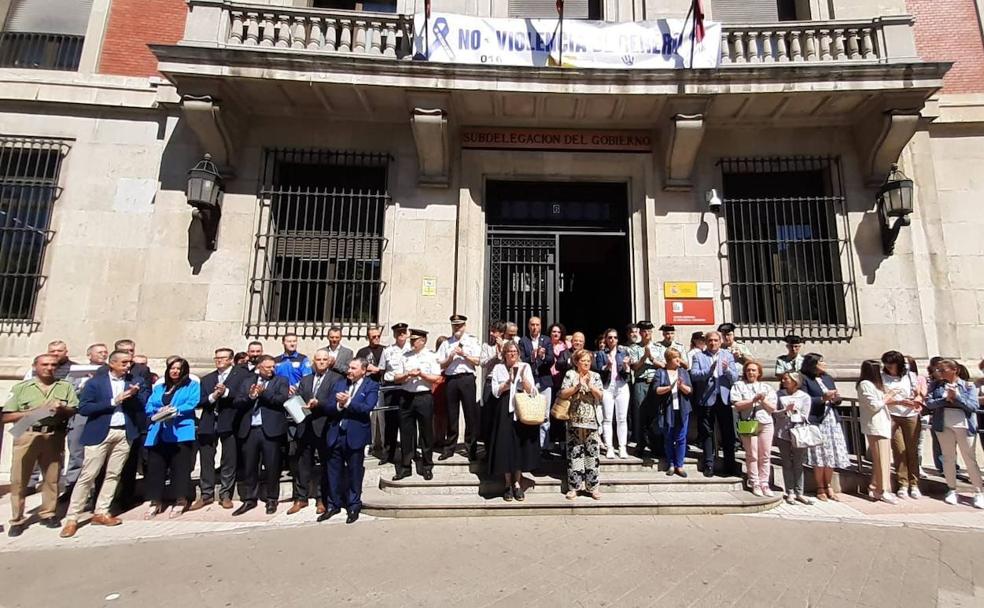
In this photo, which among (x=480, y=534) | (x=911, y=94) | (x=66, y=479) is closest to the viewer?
(x=480, y=534)

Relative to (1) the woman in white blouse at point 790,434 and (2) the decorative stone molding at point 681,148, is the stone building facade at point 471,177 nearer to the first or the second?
(2) the decorative stone molding at point 681,148

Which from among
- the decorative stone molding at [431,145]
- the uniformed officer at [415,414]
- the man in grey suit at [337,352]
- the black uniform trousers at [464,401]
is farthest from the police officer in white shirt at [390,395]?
the decorative stone molding at [431,145]

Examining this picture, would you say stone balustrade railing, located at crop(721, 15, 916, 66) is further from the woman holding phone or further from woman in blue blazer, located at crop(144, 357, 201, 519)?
woman in blue blazer, located at crop(144, 357, 201, 519)

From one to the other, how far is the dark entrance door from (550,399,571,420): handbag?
3104mm

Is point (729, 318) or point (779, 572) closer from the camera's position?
point (779, 572)

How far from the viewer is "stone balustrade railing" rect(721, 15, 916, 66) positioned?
26.3 ft

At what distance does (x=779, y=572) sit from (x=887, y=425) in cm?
338

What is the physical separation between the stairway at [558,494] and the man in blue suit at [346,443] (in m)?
0.28

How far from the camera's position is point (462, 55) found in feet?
25.6

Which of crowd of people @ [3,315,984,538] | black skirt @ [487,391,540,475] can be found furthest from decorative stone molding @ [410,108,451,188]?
black skirt @ [487,391,540,475]

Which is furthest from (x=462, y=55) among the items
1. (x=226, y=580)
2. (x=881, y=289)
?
(x=881, y=289)

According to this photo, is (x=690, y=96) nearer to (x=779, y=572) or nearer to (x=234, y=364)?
(x=779, y=572)

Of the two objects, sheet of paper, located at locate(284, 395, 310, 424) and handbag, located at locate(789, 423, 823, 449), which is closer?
sheet of paper, located at locate(284, 395, 310, 424)

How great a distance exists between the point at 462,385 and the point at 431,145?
4459 millimetres
